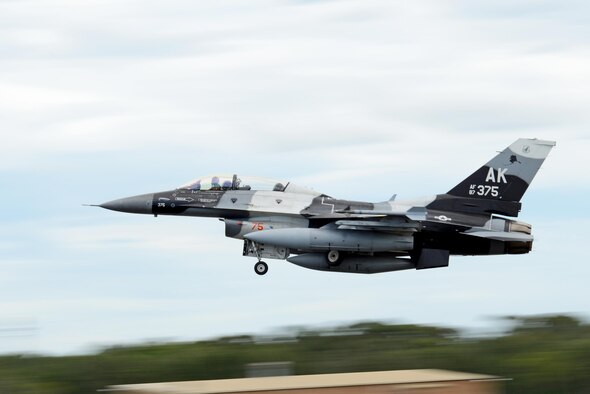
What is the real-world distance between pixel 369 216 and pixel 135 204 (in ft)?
23.2

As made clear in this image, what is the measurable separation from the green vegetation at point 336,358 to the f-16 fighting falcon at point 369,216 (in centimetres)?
574

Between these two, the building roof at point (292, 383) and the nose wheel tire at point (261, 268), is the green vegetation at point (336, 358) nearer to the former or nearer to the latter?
the nose wheel tire at point (261, 268)

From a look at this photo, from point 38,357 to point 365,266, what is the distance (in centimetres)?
1152

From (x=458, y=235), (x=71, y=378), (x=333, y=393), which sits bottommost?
(x=71, y=378)

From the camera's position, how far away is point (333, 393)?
18062 mm

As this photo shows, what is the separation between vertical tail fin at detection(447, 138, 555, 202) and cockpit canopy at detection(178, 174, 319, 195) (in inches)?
209

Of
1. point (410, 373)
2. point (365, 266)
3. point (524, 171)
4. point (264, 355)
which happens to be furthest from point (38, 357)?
point (410, 373)

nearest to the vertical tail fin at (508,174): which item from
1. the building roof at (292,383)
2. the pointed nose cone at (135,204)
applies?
the pointed nose cone at (135,204)

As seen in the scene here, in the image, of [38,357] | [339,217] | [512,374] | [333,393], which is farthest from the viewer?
[512,374]

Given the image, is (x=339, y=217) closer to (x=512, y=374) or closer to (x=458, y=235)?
(x=458, y=235)

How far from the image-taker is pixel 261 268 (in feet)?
110

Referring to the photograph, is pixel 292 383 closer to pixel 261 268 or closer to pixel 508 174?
pixel 261 268

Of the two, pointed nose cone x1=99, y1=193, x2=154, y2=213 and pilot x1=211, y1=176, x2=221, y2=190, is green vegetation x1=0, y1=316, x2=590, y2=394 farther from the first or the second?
pilot x1=211, y1=176, x2=221, y2=190

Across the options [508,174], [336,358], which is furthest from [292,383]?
[336,358]
